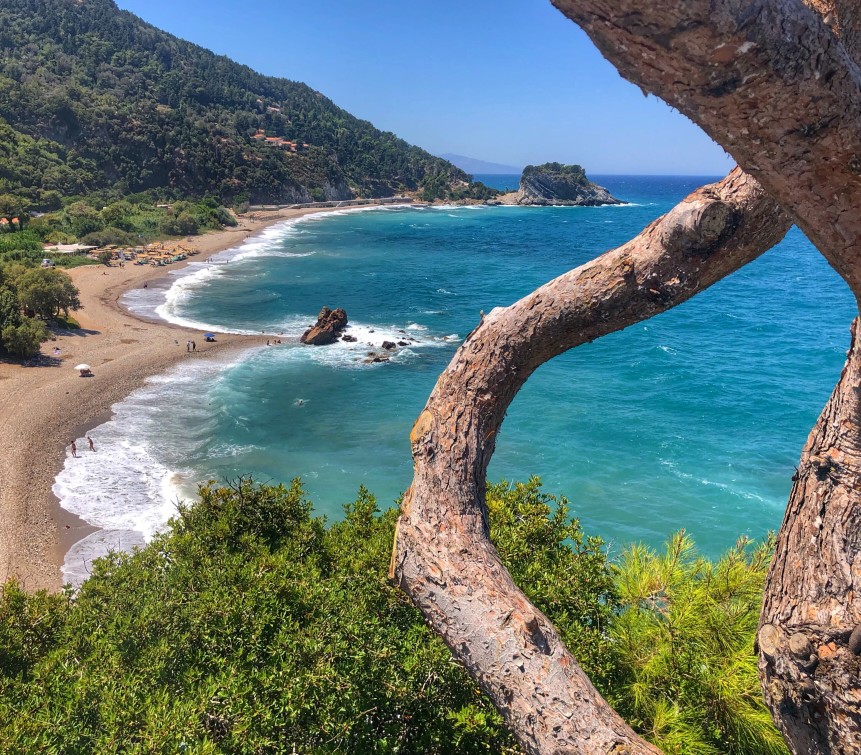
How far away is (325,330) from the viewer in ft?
106

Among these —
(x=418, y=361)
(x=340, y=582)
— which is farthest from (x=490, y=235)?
(x=340, y=582)

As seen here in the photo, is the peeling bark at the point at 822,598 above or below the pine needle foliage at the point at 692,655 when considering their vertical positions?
above

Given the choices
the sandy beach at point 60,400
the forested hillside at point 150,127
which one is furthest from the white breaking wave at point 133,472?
the forested hillside at point 150,127

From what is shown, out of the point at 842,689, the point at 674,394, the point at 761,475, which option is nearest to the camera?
the point at 842,689

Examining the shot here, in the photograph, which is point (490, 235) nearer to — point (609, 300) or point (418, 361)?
point (418, 361)

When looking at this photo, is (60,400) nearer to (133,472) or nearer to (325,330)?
(133,472)

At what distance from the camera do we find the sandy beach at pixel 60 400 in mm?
14352

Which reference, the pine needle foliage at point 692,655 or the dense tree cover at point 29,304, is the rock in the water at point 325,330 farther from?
the pine needle foliage at point 692,655

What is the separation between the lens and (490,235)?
261 ft

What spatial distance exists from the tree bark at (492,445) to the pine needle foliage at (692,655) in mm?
2519

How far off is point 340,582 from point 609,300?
4205 mm

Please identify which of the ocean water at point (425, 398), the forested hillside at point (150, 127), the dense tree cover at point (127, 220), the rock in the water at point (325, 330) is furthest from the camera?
the forested hillside at point (150, 127)

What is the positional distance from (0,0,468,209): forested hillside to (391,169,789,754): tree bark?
69.4 m

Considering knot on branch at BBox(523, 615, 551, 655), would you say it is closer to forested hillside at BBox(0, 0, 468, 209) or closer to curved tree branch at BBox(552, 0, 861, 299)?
curved tree branch at BBox(552, 0, 861, 299)
